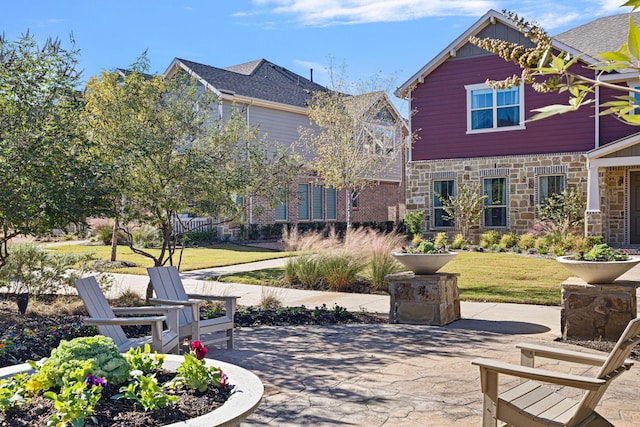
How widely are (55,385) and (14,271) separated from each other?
6413mm

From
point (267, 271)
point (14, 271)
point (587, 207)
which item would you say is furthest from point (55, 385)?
point (587, 207)

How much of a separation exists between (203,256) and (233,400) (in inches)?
616

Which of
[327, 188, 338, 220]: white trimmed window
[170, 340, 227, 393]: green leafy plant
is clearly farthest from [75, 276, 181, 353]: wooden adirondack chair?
[327, 188, 338, 220]: white trimmed window

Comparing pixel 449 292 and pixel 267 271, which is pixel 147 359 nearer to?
pixel 449 292

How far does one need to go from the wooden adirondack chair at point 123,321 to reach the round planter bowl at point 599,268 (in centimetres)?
435

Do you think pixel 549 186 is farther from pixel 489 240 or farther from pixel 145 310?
pixel 145 310

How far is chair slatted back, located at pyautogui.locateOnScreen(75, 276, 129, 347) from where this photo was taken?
587 cm

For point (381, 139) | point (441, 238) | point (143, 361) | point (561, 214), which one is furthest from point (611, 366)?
point (381, 139)

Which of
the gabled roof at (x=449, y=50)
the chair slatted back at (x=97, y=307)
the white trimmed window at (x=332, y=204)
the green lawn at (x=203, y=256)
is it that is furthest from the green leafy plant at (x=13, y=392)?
the white trimmed window at (x=332, y=204)

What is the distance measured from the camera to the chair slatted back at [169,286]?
709 cm

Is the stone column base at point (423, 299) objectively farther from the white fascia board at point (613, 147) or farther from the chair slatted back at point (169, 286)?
the white fascia board at point (613, 147)

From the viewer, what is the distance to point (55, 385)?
11.9 feet

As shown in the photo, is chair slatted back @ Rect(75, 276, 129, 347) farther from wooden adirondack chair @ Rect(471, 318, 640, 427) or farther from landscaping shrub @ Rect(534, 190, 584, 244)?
landscaping shrub @ Rect(534, 190, 584, 244)

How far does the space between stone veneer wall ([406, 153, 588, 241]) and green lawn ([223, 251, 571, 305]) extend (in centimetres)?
431
